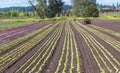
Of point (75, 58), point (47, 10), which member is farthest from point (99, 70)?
point (47, 10)

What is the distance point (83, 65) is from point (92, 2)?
121210mm

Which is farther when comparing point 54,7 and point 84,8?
point 54,7

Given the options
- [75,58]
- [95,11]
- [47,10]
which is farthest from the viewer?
[47,10]

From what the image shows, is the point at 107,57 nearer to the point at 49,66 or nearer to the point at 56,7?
the point at 49,66

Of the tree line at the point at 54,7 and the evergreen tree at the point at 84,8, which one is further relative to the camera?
the tree line at the point at 54,7

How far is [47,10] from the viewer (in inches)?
5128

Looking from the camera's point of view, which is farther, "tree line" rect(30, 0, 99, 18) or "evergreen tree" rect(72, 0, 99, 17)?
"tree line" rect(30, 0, 99, 18)

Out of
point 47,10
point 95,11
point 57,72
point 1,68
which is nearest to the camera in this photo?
point 57,72

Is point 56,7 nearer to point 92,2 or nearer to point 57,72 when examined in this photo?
point 92,2

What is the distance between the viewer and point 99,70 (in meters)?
12.5

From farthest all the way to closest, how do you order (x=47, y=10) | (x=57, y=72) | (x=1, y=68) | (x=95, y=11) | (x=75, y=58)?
(x=47, y=10) < (x=95, y=11) < (x=75, y=58) < (x=1, y=68) < (x=57, y=72)

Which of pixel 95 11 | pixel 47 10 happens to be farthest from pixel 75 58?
pixel 47 10

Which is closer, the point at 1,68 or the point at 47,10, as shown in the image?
the point at 1,68

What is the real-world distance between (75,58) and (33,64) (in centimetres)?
256
